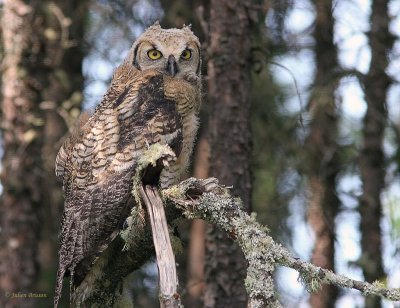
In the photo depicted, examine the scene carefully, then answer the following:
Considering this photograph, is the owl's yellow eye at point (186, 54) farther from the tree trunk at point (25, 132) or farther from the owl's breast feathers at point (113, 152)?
the tree trunk at point (25, 132)

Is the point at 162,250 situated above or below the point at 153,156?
below

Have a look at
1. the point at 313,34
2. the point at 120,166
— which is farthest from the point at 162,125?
the point at 313,34

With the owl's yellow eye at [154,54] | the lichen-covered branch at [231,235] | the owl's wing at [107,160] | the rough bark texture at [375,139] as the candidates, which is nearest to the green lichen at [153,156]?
the lichen-covered branch at [231,235]

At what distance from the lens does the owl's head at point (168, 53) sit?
5.33 meters

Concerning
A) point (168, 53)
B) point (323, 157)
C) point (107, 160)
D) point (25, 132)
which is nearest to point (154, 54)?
point (168, 53)

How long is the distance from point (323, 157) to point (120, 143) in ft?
14.1

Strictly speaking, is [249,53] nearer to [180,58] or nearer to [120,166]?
[180,58]

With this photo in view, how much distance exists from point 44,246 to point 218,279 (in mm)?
5544

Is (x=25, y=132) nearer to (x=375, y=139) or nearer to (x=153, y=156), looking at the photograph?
(x=375, y=139)

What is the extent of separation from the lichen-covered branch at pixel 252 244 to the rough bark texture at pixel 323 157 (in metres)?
3.93

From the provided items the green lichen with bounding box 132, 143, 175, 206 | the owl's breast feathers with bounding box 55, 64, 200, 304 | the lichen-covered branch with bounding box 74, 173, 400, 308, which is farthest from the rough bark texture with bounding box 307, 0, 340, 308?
the green lichen with bounding box 132, 143, 175, 206

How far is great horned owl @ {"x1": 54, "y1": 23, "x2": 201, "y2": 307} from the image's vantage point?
4277mm

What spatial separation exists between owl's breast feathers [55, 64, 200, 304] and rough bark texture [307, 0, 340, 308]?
2663 mm

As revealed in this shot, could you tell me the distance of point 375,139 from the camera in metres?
7.85
